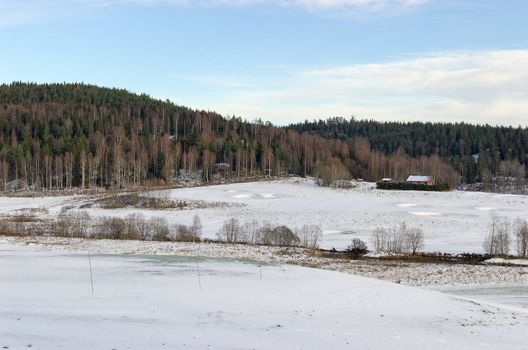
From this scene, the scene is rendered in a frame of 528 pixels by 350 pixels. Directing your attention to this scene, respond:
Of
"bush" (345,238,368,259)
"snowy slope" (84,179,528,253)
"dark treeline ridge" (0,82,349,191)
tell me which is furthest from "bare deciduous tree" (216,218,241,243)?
"dark treeline ridge" (0,82,349,191)

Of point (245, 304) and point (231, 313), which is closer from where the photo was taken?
point (231, 313)

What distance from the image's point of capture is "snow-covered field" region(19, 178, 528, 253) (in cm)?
5300

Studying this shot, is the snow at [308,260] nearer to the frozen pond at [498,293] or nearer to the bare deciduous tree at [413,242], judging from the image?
the frozen pond at [498,293]

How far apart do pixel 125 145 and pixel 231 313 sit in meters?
118

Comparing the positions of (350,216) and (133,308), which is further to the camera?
(350,216)

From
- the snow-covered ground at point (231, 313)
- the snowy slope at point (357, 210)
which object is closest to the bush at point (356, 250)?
the snowy slope at point (357, 210)

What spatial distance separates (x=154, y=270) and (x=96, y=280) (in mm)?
4066

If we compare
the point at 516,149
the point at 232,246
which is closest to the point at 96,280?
the point at 232,246

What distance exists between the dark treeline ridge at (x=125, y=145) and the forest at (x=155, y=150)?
290 millimetres

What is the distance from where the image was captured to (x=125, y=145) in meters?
129

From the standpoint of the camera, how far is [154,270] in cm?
2423

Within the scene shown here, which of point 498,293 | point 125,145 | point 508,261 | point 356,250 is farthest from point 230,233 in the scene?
point 125,145

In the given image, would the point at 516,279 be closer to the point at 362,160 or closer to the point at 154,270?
the point at 154,270

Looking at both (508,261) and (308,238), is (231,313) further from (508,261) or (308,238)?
(308,238)
